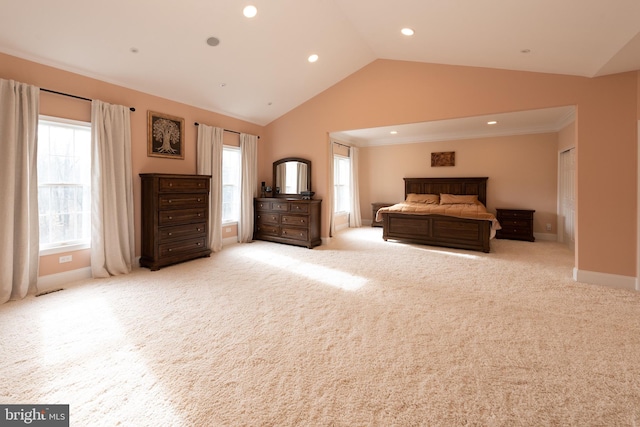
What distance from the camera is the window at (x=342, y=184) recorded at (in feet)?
→ 27.7

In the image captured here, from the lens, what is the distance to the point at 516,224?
22.2 ft

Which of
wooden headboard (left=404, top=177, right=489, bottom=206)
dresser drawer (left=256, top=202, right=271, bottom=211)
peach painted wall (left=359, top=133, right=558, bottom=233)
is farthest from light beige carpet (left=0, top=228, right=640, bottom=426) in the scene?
wooden headboard (left=404, top=177, right=489, bottom=206)

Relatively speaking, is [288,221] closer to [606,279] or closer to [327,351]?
[327,351]

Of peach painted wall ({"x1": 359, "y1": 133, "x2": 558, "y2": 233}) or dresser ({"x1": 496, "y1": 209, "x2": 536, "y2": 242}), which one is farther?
peach painted wall ({"x1": 359, "y1": 133, "x2": 558, "y2": 233})

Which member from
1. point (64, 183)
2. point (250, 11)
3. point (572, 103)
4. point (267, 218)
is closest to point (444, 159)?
point (572, 103)

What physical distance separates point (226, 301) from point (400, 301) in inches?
73.2

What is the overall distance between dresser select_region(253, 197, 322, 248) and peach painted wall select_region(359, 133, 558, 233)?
3.64 meters

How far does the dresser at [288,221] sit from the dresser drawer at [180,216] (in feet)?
5.16

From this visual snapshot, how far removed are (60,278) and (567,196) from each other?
8881 mm

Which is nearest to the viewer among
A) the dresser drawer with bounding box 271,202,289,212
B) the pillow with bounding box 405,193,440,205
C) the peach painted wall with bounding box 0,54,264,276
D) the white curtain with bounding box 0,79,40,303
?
the white curtain with bounding box 0,79,40,303

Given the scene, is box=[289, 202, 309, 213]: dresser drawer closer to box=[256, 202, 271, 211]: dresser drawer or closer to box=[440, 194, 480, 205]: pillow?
box=[256, 202, 271, 211]: dresser drawer

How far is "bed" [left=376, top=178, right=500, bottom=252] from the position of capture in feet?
18.2

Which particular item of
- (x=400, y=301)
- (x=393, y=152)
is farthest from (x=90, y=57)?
(x=393, y=152)

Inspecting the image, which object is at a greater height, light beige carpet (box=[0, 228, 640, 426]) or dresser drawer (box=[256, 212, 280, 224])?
dresser drawer (box=[256, 212, 280, 224])
